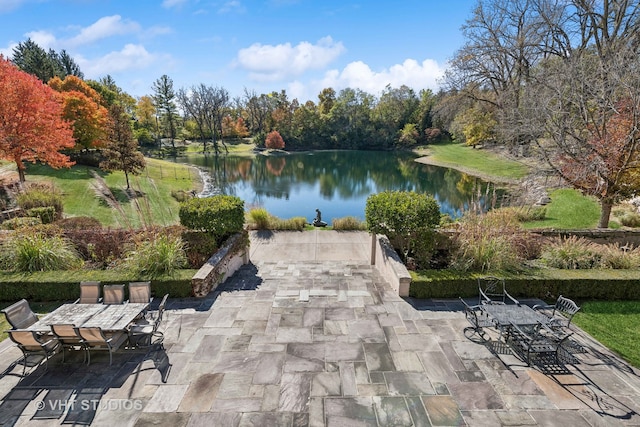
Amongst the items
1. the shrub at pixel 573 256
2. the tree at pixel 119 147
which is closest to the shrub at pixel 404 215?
the shrub at pixel 573 256

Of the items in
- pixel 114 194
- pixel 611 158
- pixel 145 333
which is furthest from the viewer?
pixel 114 194

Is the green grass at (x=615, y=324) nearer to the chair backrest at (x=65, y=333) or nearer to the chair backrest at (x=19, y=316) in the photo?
the chair backrest at (x=65, y=333)

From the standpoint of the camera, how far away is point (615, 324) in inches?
211

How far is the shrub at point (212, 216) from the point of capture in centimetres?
746

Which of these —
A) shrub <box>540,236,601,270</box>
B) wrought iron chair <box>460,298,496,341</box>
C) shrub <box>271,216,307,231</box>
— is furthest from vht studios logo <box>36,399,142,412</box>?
shrub <box>271,216,307,231</box>

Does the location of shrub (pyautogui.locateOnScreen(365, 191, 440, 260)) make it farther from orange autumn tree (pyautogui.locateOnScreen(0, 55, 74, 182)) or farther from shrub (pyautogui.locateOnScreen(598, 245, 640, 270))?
orange autumn tree (pyautogui.locateOnScreen(0, 55, 74, 182))

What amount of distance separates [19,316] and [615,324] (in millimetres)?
9280

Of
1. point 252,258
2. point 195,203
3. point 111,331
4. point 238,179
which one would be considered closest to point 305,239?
point 252,258

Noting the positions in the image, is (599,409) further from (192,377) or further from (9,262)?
(9,262)

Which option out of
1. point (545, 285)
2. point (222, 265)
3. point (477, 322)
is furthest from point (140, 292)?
point (545, 285)

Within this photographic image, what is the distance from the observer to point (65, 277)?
6.14 meters

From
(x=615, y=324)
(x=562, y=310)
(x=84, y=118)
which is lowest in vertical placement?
(x=615, y=324)

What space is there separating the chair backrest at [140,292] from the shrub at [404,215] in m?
4.73

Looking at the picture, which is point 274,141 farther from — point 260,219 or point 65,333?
point 65,333
